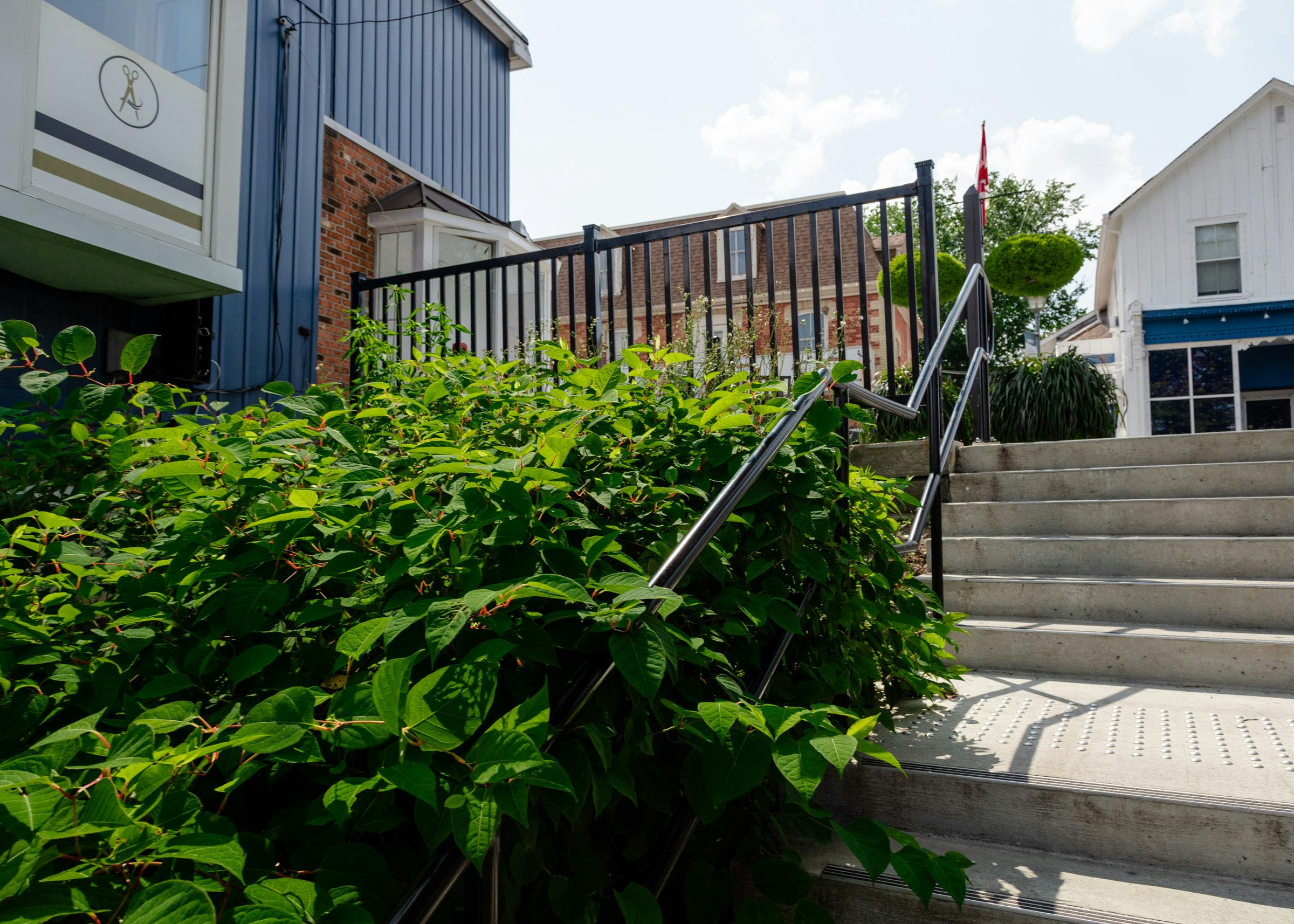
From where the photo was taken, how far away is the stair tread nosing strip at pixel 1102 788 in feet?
4.89

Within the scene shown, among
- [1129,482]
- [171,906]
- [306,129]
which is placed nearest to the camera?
[171,906]

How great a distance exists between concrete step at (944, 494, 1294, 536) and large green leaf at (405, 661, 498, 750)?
303 cm

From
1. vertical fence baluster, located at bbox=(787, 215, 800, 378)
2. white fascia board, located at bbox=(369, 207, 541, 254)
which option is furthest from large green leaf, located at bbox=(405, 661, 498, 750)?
white fascia board, located at bbox=(369, 207, 541, 254)

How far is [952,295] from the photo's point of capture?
45.3 ft

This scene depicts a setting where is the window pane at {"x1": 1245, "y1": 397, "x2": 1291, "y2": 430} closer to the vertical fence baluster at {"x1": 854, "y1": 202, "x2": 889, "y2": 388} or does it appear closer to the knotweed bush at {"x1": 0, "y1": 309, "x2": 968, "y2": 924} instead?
the vertical fence baluster at {"x1": 854, "y1": 202, "x2": 889, "y2": 388}

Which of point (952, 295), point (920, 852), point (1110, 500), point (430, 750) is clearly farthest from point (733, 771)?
point (952, 295)

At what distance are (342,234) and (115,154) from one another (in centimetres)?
264

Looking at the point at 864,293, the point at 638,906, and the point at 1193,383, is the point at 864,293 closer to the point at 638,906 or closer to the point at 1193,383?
the point at 638,906

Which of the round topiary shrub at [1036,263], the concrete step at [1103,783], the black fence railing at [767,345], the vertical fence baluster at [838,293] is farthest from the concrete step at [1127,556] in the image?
the round topiary shrub at [1036,263]

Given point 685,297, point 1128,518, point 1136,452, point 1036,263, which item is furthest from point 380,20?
point 1036,263

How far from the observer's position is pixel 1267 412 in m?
13.1

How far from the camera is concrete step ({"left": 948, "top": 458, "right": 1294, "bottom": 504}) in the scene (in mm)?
3246

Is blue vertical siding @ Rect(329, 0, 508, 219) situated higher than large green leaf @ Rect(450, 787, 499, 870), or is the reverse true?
blue vertical siding @ Rect(329, 0, 508, 219)

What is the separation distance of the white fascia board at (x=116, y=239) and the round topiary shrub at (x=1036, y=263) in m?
11.1
